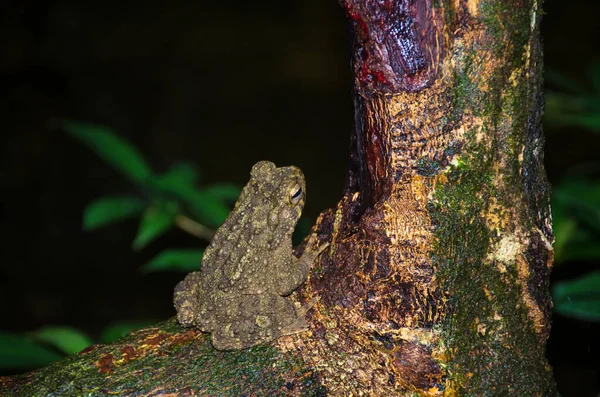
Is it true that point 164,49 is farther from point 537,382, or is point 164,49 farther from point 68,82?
point 537,382

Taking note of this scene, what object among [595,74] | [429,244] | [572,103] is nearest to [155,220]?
[429,244]

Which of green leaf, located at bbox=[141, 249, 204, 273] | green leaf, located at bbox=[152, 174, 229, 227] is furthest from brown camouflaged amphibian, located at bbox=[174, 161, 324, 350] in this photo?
green leaf, located at bbox=[141, 249, 204, 273]

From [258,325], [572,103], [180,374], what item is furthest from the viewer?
[572,103]

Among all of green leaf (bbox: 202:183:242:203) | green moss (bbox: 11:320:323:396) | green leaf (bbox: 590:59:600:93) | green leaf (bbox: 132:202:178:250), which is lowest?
green moss (bbox: 11:320:323:396)

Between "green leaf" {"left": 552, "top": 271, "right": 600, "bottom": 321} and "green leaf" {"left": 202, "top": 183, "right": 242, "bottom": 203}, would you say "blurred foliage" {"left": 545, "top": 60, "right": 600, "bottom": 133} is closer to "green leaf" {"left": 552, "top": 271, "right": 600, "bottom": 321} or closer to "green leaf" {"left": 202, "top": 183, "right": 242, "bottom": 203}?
"green leaf" {"left": 552, "top": 271, "right": 600, "bottom": 321}

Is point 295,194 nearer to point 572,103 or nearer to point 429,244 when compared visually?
point 429,244

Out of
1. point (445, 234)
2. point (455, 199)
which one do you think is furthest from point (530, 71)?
point (445, 234)
